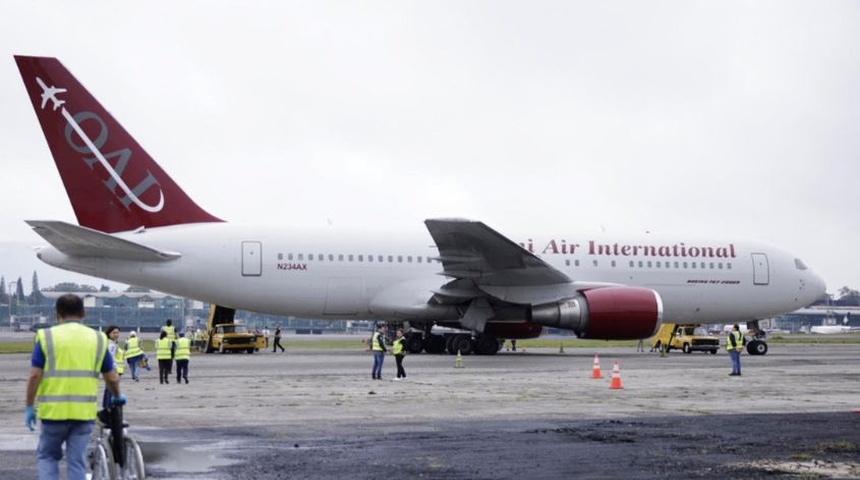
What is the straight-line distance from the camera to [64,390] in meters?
7.89

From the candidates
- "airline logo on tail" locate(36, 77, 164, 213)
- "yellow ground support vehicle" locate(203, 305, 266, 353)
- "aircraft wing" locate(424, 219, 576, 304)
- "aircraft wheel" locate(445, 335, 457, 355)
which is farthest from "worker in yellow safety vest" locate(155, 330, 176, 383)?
"yellow ground support vehicle" locate(203, 305, 266, 353)

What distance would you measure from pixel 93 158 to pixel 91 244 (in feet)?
9.72

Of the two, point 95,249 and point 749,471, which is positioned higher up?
point 95,249

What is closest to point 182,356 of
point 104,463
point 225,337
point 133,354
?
point 133,354

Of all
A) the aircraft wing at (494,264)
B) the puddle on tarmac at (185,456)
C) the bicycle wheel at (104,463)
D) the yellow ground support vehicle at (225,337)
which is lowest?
the puddle on tarmac at (185,456)

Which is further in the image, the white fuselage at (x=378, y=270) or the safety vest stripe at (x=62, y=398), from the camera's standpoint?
the white fuselage at (x=378, y=270)

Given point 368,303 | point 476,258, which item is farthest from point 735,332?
point 368,303

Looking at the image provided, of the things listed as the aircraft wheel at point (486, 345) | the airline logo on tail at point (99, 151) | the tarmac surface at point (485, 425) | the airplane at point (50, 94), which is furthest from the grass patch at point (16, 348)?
the tarmac surface at point (485, 425)

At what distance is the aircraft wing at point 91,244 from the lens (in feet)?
97.5

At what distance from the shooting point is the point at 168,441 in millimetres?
13305

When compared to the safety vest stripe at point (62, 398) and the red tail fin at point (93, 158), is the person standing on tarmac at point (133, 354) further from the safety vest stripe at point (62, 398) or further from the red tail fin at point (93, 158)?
the safety vest stripe at point (62, 398)

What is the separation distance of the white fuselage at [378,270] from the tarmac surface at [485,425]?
21.7 ft

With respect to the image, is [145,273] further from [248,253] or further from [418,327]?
[418,327]

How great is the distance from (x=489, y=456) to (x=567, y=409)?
6.27 metres
